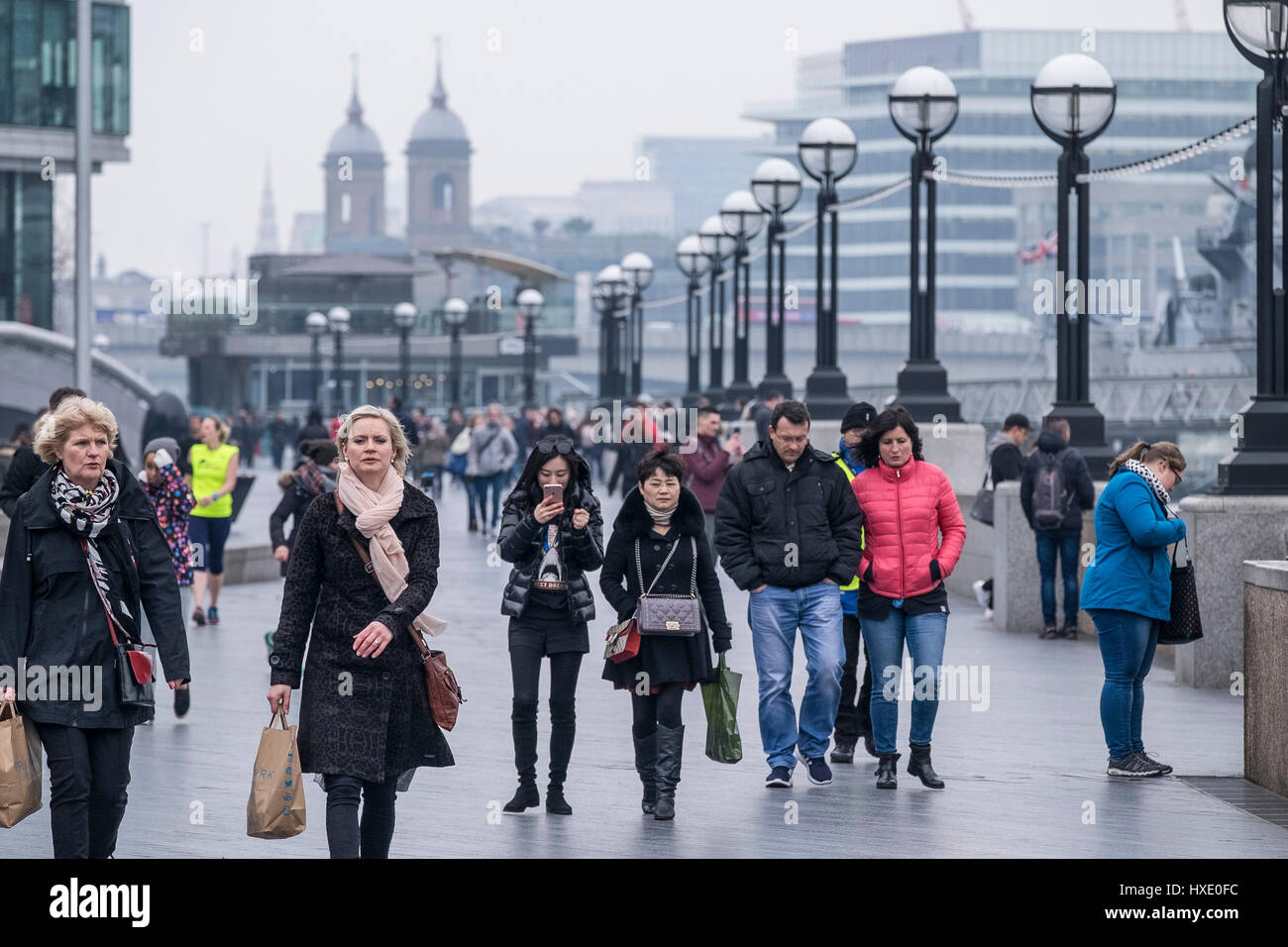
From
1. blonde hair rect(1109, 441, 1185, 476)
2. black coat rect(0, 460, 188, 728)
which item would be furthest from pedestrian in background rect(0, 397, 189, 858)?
blonde hair rect(1109, 441, 1185, 476)

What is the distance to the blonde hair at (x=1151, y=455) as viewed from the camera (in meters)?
9.82

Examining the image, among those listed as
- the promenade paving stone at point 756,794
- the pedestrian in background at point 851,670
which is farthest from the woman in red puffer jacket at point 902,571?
the pedestrian in background at point 851,670

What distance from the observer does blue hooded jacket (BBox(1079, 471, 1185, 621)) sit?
31.7 feet

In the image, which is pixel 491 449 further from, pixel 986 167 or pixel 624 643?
pixel 986 167

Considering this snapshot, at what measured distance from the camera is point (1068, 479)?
1519cm

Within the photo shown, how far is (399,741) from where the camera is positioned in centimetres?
686

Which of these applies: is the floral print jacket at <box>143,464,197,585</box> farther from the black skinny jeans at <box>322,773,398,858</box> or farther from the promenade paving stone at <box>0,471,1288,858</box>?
the black skinny jeans at <box>322,773,398,858</box>

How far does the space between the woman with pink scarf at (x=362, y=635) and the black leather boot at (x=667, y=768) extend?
1.87m

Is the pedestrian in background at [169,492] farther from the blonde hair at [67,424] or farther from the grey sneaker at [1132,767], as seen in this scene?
the blonde hair at [67,424]

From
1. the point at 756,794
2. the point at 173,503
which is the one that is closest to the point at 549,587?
the point at 756,794

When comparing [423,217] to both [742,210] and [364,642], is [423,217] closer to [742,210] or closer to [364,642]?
[742,210]

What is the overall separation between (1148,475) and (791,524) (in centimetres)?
170
